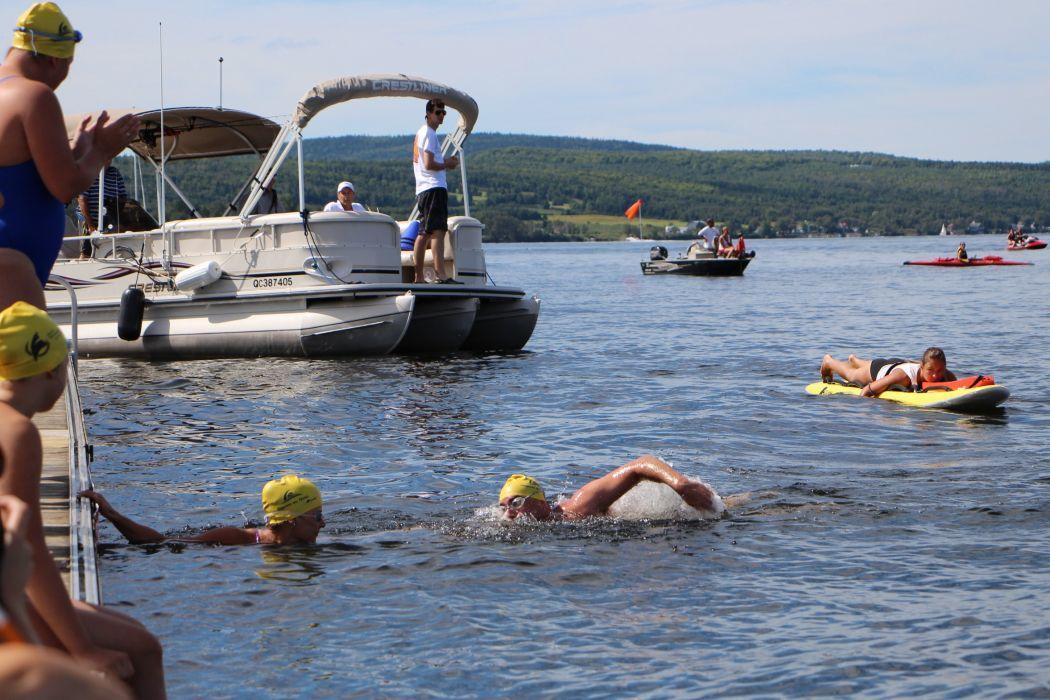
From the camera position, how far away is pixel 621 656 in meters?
6.30

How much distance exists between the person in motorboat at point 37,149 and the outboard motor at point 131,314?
12.0 meters

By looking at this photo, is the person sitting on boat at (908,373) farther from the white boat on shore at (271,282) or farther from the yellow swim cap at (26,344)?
the yellow swim cap at (26,344)

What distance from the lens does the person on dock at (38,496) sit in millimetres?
3598

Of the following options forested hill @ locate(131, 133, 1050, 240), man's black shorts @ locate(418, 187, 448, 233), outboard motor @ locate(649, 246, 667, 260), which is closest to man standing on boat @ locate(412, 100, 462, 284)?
man's black shorts @ locate(418, 187, 448, 233)

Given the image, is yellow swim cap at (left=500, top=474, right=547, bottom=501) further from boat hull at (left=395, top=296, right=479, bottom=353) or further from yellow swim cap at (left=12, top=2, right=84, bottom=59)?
boat hull at (left=395, top=296, right=479, bottom=353)

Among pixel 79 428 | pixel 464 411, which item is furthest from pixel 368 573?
pixel 464 411

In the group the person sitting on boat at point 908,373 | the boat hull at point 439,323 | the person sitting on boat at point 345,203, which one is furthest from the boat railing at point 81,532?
the person sitting on boat at point 345,203

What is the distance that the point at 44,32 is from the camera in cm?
518

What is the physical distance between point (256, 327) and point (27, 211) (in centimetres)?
1273

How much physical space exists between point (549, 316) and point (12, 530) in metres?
29.3

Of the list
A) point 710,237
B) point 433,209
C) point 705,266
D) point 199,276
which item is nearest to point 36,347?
point 199,276

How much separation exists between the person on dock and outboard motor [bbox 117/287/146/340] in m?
13.6

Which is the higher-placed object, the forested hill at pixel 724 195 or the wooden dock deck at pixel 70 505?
the forested hill at pixel 724 195

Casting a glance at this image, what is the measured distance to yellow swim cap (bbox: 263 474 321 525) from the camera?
805 centimetres
